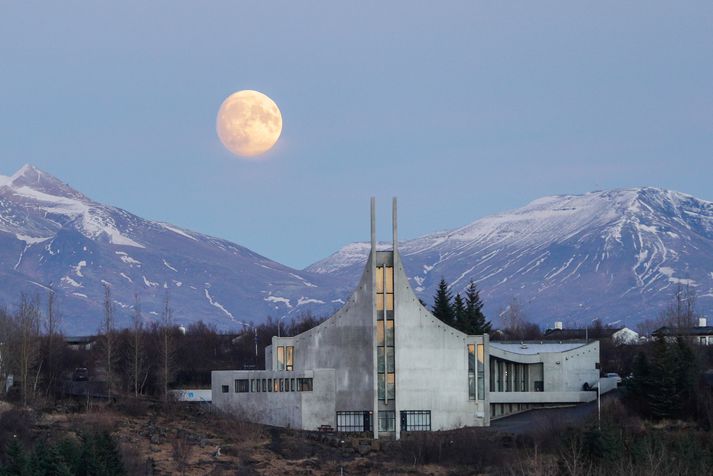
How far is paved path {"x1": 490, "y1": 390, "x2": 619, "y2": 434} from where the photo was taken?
13425 centimetres

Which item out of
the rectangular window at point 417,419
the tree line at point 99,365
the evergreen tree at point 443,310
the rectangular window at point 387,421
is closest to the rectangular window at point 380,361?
the rectangular window at point 387,421

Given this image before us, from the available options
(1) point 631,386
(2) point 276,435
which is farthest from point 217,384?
(1) point 631,386

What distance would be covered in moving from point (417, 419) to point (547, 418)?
36.3ft

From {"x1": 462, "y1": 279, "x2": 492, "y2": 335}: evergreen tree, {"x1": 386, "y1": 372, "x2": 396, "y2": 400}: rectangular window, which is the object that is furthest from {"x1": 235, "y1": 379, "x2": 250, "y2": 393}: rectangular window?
{"x1": 462, "y1": 279, "x2": 492, "y2": 335}: evergreen tree

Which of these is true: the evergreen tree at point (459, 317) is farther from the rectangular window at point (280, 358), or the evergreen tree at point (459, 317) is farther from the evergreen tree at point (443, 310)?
the rectangular window at point (280, 358)

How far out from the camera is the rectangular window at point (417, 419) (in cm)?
13925

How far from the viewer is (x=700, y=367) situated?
14888cm

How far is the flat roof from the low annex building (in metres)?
16.2

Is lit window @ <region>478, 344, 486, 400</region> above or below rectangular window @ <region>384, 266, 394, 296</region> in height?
below

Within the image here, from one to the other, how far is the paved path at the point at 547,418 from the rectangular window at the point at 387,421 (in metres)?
8.62

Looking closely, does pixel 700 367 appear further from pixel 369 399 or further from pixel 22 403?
pixel 22 403

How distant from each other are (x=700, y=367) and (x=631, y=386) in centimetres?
1049

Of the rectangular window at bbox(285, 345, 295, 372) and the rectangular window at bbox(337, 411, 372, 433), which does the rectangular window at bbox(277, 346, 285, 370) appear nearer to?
the rectangular window at bbox(285, 345, 295, 372)

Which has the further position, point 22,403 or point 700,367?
point 700,367
